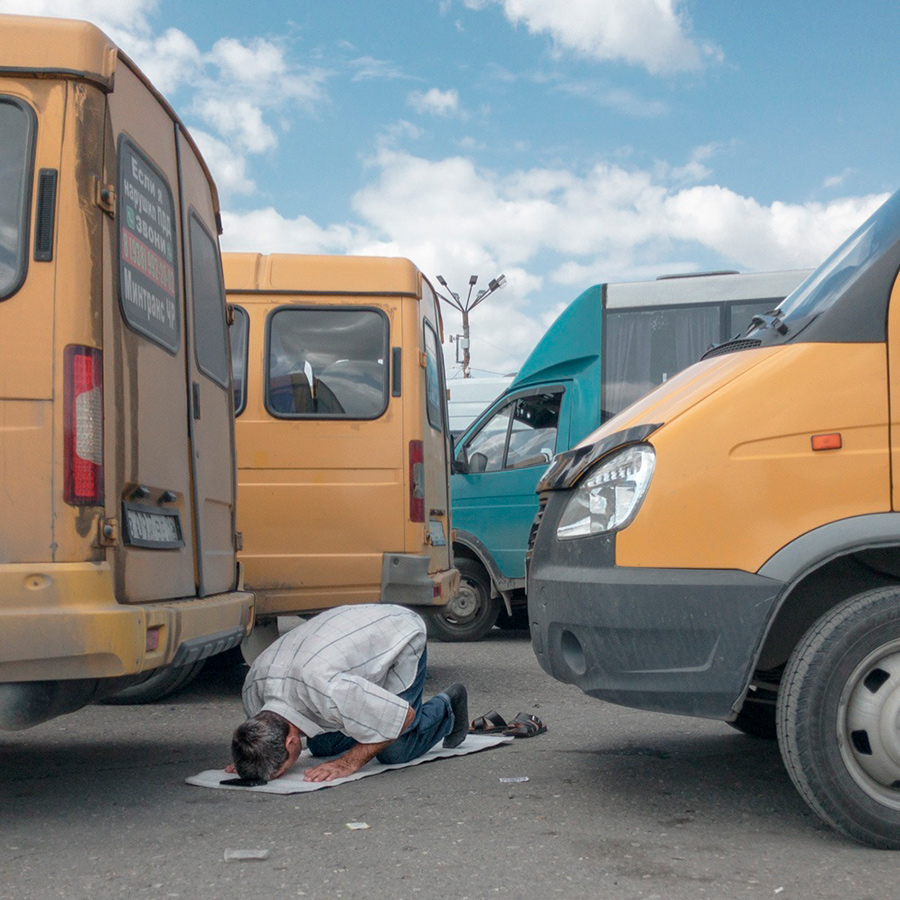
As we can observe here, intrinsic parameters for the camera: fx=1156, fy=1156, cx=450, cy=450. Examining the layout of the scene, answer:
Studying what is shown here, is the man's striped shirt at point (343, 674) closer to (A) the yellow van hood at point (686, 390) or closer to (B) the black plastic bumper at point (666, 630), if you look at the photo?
(B) the black plastic bumper at point (666, 630)

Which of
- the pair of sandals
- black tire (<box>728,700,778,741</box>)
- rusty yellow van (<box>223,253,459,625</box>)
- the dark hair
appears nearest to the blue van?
rusty yellow van (<box>223,253,459,625</box>)

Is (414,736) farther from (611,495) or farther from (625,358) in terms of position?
(625,358)

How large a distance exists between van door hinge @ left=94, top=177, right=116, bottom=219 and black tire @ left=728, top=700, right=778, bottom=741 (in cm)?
315

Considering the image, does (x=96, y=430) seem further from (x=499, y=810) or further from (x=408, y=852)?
(x=499, y=810)

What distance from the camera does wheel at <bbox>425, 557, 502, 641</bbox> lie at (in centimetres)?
1004

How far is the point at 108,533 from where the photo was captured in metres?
3.59

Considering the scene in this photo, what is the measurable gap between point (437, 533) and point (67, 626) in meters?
4.32

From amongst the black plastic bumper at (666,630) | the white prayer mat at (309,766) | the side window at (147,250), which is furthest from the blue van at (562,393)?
the black plastic bumper at (666,630)

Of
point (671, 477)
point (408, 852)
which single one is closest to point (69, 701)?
point (408, 852)

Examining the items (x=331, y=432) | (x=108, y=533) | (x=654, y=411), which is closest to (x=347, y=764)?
(x=108, y=533)

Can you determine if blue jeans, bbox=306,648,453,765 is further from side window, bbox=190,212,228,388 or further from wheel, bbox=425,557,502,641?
wheel, bbox=425,557,502,641

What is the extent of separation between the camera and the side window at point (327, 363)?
705cm

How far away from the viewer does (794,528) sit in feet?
11.3

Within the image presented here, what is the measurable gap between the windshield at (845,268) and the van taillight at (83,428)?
2.20 meters
